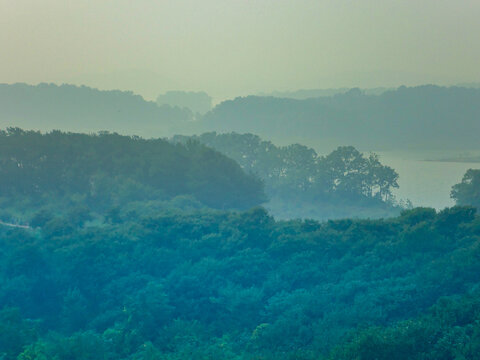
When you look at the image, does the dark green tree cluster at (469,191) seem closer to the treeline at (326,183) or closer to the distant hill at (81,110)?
the treeline at (326,183)

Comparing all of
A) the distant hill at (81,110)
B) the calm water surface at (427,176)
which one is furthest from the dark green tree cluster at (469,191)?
the distant hill at (81,110)

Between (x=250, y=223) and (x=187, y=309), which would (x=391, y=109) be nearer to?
(x=250, y=223)

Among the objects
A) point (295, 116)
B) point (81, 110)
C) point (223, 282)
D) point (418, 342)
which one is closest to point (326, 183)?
point (295, 116)

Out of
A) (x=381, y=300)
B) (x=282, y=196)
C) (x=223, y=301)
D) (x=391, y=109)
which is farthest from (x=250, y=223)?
(x=391, y=109)

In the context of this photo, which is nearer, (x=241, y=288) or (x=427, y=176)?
(x=241, y=288)

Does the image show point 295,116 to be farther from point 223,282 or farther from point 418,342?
point 418,342

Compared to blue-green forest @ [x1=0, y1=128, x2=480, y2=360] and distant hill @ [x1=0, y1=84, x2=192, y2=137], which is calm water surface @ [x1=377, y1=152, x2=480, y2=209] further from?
distant hill @ [x1=0, y1=84, x2=192, y2=137]
